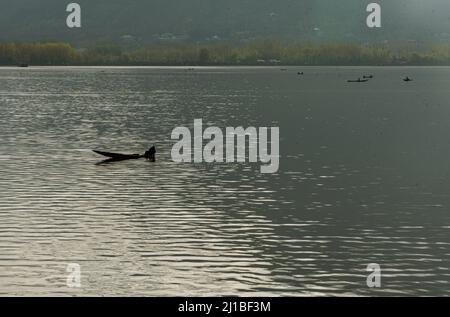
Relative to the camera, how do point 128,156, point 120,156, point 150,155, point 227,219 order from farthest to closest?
1. point 128,156
2. point 120,156
3. point 150,155
4. point 227,219

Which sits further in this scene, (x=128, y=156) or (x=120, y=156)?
(x=128, y=156)

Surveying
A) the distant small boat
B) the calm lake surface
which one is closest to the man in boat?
the distant small boat

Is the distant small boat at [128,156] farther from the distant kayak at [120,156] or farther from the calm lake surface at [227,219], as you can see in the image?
the calm lake surface at [227,219]

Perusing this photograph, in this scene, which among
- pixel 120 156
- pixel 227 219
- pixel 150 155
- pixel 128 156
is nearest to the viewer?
pixel 227 219

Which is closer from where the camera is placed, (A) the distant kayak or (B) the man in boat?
(B) the man in boat

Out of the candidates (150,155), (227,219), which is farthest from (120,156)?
(227,219)

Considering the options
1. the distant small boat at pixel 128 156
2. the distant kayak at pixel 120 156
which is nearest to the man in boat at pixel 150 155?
the distant small boat at pixel 128 156

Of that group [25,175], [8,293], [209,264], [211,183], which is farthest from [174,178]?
[8,293]

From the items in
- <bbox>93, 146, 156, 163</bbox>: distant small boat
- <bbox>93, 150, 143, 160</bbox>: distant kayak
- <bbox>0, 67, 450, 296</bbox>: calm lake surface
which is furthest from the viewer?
<bbox>93, 150, 143, 160</bbox>: distant kayak

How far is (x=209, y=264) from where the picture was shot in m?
39.6

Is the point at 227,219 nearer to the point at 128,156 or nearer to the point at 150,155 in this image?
the point at 150,155

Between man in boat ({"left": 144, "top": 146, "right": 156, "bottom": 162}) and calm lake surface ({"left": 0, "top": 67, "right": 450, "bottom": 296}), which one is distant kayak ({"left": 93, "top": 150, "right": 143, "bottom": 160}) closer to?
man in boat ({"left": 144, "top": 146, "right": 156, "bottom": 162})

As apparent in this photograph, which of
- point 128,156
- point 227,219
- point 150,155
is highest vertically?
point 150,155

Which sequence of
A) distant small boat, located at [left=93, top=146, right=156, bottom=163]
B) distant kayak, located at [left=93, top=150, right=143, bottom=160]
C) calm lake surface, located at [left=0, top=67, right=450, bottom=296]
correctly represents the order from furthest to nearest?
distant kayak, located at [left=93, top=150, right=143, bottom=160] < distant small boat, located at [left=93, top=146, right=156, bottom=163] < calm lake surface, located at [left=0, top=67, right=450, bottom=296]
